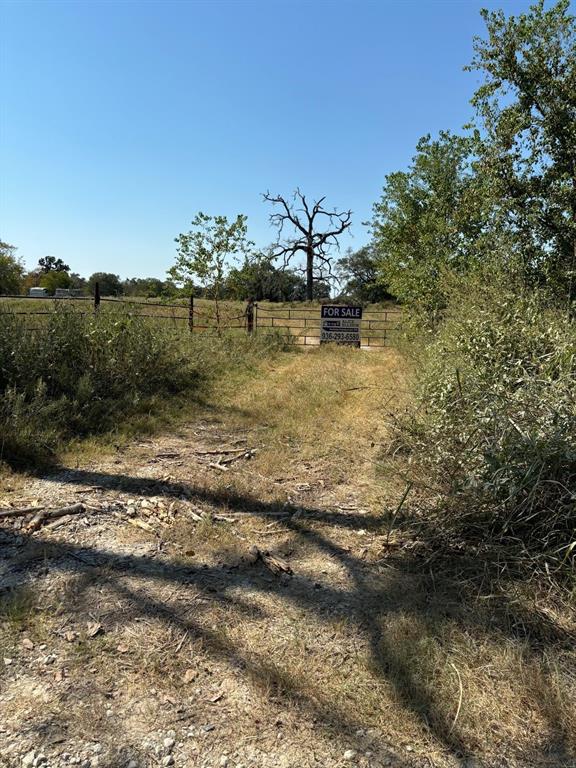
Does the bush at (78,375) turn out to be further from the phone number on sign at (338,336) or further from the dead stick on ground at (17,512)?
the phone number on sign at (338,336)

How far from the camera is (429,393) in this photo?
4488 mm

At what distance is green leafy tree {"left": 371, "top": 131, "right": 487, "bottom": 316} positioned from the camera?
10.5 meters

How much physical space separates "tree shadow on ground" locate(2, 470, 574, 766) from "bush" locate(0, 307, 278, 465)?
199cm

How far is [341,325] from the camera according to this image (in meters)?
14.9

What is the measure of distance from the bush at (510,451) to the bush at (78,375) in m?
3.54

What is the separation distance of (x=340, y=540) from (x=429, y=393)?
1.79 meters

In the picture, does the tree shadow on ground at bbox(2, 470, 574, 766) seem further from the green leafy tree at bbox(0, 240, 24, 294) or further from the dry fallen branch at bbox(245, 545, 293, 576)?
the green leafy tree at bbox(0, 240, 24, 294)

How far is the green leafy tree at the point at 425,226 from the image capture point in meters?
10.5

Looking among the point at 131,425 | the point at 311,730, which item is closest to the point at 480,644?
the point at 311,730

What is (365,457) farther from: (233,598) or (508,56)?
(508,56)

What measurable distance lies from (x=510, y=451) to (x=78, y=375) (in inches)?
211

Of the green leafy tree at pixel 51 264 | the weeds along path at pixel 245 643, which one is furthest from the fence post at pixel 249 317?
the green leafy tree at pixel 51 264

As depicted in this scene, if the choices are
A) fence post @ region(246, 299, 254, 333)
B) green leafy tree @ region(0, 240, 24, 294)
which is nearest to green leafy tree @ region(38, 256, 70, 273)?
green leafy tree @ region(0, 240, 24, 294)

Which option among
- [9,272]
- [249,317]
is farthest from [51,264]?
[249,317]
